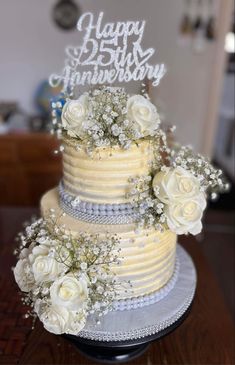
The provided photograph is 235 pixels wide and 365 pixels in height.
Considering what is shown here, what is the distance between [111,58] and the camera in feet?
2.91

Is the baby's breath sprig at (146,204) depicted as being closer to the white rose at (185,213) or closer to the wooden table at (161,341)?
the white rose at (185,213)

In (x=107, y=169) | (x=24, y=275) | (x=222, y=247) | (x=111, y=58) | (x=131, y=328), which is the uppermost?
(x=111, y=58)

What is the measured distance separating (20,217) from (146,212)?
0.99m

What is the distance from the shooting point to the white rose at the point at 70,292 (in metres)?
0.75

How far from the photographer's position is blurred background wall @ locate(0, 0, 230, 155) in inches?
103

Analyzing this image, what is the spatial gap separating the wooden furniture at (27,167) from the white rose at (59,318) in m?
1.85

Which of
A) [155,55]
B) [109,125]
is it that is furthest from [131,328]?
[155,55]

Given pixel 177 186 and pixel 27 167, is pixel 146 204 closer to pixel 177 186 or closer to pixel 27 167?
pixel 177 186

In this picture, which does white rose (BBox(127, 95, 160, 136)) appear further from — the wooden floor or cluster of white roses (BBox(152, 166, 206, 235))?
the wooden floor

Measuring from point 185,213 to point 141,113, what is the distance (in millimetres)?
259

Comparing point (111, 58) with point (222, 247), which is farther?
point (222, 247)

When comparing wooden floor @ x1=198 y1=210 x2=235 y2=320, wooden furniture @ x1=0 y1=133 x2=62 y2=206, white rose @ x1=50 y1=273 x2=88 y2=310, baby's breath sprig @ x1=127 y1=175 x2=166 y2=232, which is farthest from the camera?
wooden furniture @ x1=0 y1=133 x2=62 y2=206

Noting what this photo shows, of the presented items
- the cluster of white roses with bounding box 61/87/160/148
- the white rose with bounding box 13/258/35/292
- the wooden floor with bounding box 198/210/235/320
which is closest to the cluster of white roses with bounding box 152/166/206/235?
the cluster of white roses with bounding box 61/87/160/148

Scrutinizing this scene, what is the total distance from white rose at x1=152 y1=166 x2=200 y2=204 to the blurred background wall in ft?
5.96
